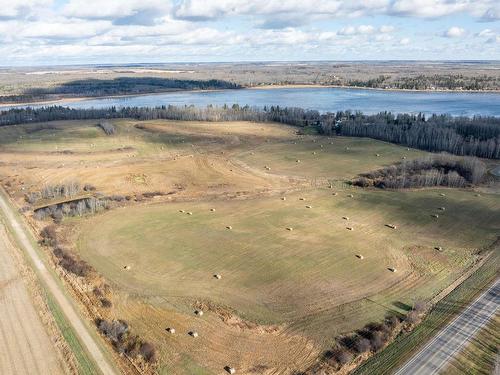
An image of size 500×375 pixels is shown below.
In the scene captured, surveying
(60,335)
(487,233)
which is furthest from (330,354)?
(487,233)

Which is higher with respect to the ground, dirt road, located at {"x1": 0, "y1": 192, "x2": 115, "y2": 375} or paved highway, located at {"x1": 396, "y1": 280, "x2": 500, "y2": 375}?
dirt road, located at {"x1": 0, "y1": 192, "x2": 115, "y2": 375}

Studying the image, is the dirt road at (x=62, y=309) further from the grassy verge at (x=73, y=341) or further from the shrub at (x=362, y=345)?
the shrub at (x=362, y=345)

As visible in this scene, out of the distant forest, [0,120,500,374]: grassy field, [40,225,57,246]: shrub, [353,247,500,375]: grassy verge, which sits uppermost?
the distant forest

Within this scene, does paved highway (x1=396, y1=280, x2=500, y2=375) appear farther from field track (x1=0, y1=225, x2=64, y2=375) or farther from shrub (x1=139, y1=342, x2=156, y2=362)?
field track (x1=0, y1=225, x2=64, y2=375)

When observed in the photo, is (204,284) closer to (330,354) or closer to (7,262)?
(330,354)

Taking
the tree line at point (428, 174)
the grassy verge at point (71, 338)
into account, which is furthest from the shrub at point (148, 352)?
the tree line at point (428, 174)

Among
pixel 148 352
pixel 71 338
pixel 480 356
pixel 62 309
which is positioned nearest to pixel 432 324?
pixel 480 356

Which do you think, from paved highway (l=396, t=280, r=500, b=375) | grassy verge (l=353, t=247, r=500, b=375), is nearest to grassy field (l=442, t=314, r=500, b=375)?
paved highway (l=396, t=280, r=500, b=375)
